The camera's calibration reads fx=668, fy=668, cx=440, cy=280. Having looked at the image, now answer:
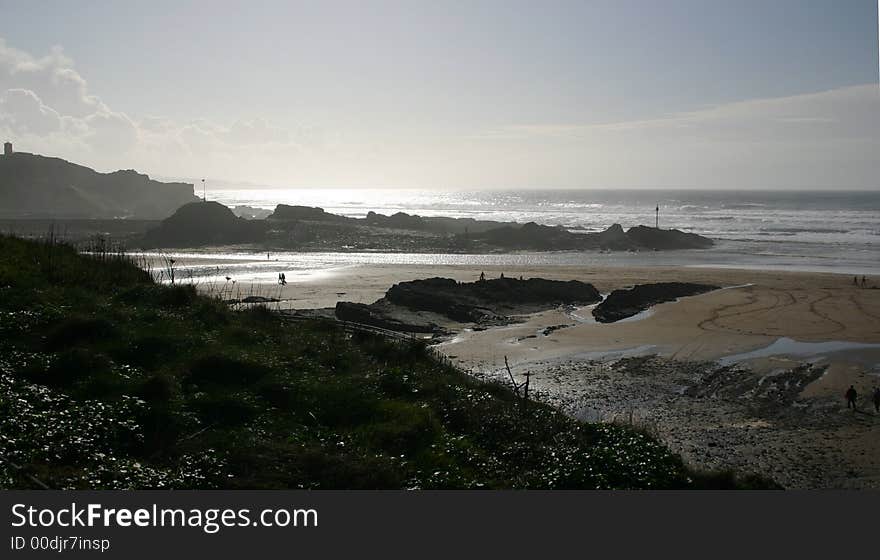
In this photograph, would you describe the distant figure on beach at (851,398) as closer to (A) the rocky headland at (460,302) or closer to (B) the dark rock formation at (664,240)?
(A) the rocky headland at (460,302)

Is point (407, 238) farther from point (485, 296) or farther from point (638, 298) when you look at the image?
point (638, 298)

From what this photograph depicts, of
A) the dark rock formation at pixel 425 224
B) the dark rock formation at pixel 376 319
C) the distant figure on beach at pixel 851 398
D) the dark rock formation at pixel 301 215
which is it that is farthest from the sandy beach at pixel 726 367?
the dark rock formation at pixel 301 215

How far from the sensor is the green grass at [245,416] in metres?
9.84

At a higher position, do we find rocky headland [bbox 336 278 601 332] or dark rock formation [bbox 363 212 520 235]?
dark rock formation [bbox 363 212 520 235]

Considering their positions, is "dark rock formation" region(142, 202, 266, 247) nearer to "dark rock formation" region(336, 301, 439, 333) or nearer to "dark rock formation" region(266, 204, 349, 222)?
"dark rock formation" region(266, 204, 349, 222)

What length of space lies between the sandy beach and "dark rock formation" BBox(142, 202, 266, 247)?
36.7m

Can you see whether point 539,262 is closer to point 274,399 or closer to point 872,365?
point 872,365

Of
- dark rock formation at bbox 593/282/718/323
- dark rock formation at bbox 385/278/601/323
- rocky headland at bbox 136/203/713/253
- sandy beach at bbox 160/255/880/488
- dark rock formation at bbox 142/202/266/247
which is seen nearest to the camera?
sandy beach at bbox 160/255/880/488

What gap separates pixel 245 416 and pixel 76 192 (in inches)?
5316

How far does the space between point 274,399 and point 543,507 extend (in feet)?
19.8

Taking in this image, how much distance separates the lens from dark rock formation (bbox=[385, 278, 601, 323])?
3372 centimetres

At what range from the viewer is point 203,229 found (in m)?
78.4

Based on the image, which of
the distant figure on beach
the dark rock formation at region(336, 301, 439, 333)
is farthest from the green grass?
the dark rock formation at region(336, 301, 439, 333)

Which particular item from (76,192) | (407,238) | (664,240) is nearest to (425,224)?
(407,238)
